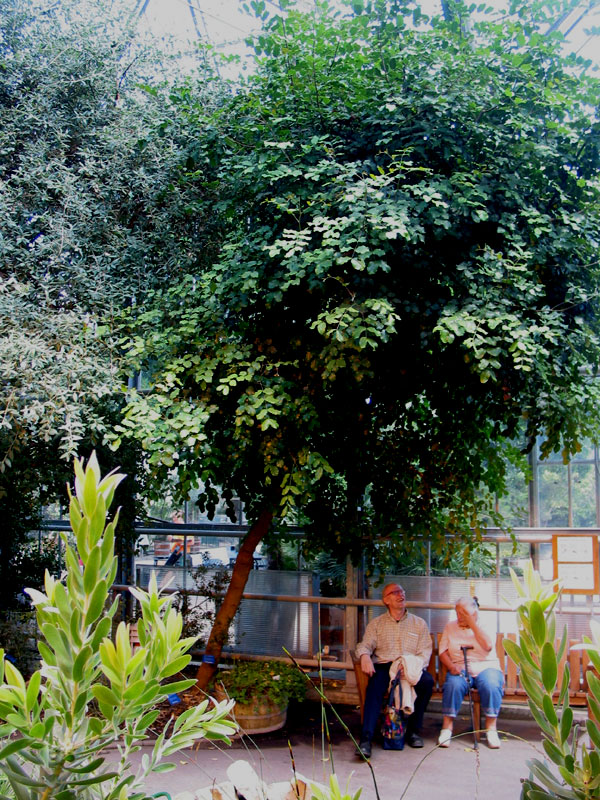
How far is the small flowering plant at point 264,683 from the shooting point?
18.8 ft

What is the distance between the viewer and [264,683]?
19.1 feet

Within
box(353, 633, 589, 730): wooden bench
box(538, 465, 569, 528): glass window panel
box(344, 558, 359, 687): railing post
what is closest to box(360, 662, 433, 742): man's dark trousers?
box(353, 633, 589, 730): wooden bench

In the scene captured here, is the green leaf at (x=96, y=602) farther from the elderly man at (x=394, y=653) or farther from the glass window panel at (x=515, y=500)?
the glass window panel at (x=515, y=500)

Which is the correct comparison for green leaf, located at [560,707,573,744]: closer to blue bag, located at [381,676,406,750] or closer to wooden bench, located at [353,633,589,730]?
blue bag, located at [381,676,406,750]

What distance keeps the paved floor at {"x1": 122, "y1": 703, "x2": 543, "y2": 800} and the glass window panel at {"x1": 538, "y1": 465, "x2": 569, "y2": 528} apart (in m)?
1.70

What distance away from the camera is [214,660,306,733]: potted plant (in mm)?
5699

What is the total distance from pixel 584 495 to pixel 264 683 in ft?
10.3


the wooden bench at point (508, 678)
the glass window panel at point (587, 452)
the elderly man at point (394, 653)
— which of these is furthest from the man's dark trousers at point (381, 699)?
the glass window panel at point (587, 452)

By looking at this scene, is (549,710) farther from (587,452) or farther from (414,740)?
(587,452)

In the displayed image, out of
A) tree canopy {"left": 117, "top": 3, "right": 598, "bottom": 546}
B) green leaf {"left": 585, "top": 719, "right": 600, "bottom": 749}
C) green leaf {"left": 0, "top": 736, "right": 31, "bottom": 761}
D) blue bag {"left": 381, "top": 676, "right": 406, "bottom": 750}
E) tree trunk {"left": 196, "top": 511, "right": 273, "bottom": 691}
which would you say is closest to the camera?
green leaf {"left": 0, "top": 736, "right": 31, "bottom": 761}

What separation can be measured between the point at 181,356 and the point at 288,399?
0.90 m

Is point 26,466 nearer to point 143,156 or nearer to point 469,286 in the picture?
point 143,156

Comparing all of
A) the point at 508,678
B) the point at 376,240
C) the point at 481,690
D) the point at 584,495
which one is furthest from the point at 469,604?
the point at 376,240

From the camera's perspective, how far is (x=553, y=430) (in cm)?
491
